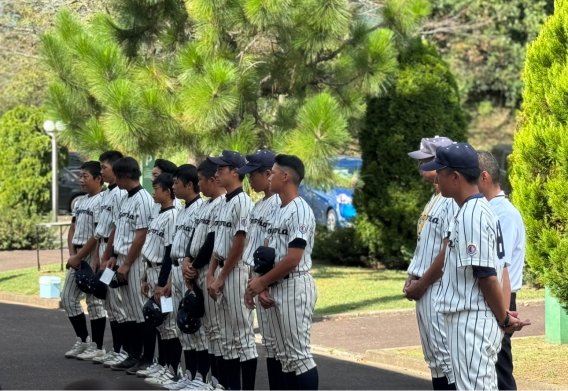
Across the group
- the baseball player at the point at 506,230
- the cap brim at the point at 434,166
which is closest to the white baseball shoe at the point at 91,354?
the baseball player at the point at 506,230

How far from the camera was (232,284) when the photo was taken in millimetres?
7777

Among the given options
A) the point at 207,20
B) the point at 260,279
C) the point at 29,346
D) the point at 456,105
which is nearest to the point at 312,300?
the point at 260,279

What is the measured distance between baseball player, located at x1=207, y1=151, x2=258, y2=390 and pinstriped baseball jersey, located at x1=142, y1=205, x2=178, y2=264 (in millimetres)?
942

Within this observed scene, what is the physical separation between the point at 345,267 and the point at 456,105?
3.75 metres

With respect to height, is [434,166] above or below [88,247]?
above

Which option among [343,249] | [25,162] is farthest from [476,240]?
[25,162]

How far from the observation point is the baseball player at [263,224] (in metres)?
7.18

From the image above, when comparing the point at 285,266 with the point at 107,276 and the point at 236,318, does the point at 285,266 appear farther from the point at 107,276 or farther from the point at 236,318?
the point at 107,276

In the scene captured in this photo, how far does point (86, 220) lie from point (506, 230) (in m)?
4.99

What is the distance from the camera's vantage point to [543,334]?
11039 mm

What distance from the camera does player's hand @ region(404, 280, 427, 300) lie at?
6.62m

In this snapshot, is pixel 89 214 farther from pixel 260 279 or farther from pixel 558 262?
pixel 558 262

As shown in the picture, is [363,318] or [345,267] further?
[345,267]

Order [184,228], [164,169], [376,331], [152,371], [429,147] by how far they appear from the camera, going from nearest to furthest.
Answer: [429,147] < [184,228] < [152,371] < [164,169] < [376,331]
